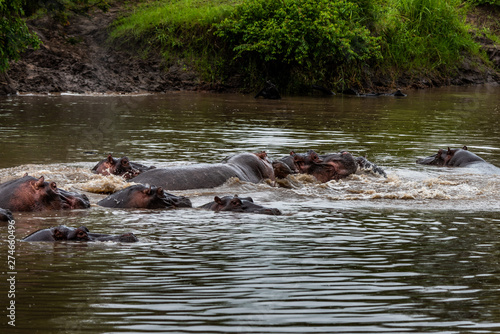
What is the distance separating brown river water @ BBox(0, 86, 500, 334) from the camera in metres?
3.68

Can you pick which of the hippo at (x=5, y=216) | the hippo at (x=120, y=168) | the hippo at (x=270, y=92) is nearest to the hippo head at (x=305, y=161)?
the hippo at (x=120, y=168)

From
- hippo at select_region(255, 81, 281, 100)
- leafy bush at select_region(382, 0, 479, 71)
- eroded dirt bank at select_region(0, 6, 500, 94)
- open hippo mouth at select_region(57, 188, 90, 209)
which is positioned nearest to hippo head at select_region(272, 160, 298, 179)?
open hippo mouth at select_region(57, 188, 90, 209)

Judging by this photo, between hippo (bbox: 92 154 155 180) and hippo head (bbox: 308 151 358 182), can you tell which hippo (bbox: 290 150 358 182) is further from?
hippo (bbox: 92 154 155 180)

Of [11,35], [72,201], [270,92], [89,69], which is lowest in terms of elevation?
[72,201]

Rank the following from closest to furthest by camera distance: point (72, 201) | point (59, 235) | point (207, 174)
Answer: point (59, 235) < point (72, 201) < point (207, 174)

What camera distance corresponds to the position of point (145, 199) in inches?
274

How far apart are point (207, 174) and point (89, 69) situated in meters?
14.7

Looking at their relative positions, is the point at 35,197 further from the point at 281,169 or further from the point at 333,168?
the point at 333,168

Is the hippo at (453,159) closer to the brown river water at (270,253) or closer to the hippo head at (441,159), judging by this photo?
the hippo head at (441,159)

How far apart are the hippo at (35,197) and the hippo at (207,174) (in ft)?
3.90

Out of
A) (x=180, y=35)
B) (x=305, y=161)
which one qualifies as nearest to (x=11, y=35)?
(x=305, y=161)

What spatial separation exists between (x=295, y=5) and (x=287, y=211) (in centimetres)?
1615

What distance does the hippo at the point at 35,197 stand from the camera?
6730mm

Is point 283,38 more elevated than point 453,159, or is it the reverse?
point 283,38
